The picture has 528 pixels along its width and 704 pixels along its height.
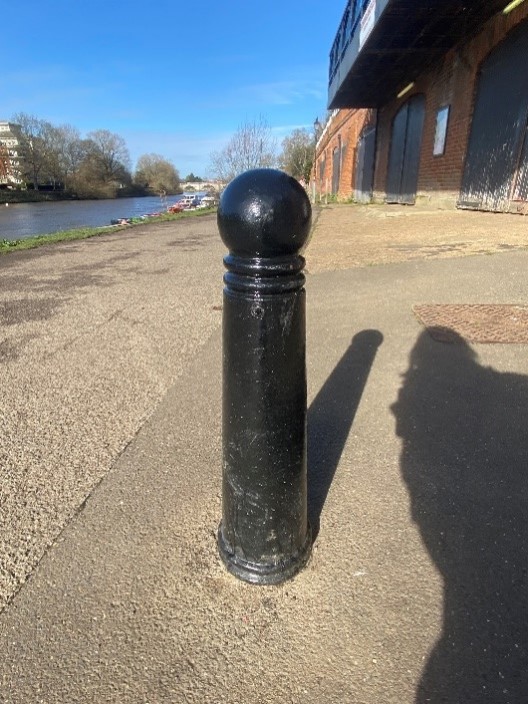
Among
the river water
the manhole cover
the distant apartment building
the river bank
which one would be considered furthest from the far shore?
the manhole cover

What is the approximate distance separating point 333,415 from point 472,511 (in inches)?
43.8

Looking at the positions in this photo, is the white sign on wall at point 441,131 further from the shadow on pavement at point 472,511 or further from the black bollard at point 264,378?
the black bollard at point 264,378

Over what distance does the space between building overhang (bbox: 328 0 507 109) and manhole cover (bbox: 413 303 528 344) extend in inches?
342

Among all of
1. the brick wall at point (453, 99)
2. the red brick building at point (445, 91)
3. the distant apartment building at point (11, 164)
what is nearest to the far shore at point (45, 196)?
the distant apartment building at point (11, 164)

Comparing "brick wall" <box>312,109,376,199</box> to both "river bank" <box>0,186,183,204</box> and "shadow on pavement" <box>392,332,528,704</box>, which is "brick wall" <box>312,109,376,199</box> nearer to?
"shadow on pavement" <box>392,332,528,704</box>

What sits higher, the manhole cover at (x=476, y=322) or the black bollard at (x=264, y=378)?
the black bollard at (x=264, y=378)

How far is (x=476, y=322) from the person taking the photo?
447 cm

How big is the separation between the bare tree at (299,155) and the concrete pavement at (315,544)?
53.9 meters

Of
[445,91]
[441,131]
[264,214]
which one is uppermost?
[445,91]

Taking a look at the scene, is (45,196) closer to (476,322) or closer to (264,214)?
(476,322)

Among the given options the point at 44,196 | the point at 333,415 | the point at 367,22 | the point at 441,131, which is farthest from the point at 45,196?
the point at 333,415

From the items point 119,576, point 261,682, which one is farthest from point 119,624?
point 261,682

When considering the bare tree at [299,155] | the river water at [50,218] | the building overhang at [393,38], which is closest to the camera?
the building overhang at [393,38]

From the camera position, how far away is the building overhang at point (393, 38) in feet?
33.6
